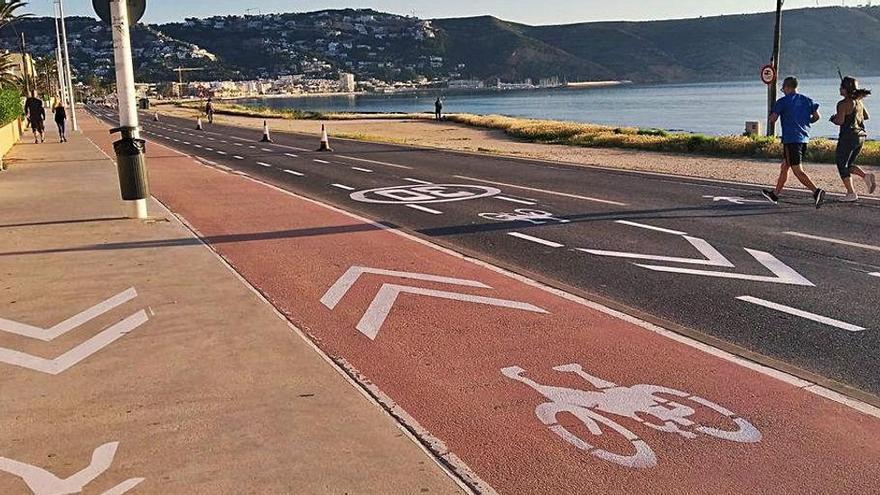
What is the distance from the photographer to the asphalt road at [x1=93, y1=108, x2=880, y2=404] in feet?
20.8

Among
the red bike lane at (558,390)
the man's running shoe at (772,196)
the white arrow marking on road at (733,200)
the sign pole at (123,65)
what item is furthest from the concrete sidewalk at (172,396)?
the man's running shoe at (772,196)

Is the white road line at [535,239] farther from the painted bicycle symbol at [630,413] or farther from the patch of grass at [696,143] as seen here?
the patch of grass at [696,143]

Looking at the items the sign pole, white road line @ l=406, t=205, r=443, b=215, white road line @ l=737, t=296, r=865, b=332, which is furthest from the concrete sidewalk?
white road line @ l=406, t=205, r=443, b=215

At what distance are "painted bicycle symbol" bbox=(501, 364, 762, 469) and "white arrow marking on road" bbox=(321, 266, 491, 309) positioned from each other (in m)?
2.61

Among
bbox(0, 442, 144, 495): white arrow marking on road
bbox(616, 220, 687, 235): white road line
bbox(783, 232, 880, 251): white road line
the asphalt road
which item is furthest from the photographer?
bbox(616, 220, 687, 235): white road line

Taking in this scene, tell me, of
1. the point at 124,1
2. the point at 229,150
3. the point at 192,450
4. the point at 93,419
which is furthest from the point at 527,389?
the point at 229,150

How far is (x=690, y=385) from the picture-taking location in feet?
17.0

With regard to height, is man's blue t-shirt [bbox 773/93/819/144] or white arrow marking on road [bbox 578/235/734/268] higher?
man's blue t-shirt [bbox 773/93/819/144]

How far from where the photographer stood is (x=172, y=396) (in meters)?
5.05

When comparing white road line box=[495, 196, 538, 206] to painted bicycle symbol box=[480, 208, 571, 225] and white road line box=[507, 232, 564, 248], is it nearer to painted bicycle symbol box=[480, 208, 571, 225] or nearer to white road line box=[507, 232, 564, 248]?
painted bicycle symbol box=[480, 208, 571, 225]

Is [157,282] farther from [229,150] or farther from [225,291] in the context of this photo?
[229,150]

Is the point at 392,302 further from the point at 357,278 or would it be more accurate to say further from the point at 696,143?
the point at 696,143

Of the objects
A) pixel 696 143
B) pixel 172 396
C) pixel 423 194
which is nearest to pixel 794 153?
pixel 423 194

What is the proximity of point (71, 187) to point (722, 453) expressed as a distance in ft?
50.1
